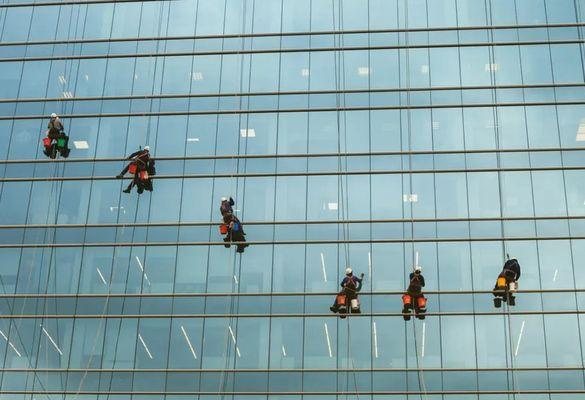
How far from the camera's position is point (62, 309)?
3136cm

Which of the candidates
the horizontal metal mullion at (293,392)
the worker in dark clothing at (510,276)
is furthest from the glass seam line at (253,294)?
the horizontal metal mullion at (293,392)

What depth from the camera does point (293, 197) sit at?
3222 centimetres

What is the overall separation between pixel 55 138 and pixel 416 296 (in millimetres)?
13345

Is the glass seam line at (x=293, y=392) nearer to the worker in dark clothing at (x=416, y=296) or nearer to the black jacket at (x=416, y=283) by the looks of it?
the worker in dark clothing at (x=416, y=296)

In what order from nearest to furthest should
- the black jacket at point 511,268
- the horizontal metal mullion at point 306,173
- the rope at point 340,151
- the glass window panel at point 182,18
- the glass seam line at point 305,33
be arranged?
the black jacket at point 511,268 < the rope at point 340,151 < the horizontal metal mullion at point 306,173 < the glass seam line at point 305,33 < the glass window panel at point 182,18

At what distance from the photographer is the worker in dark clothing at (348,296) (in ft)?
91.8

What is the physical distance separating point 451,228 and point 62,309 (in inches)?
535

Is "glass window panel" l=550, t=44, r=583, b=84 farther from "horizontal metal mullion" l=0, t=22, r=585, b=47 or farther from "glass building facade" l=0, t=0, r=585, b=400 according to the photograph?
"horizontal metal mullion" l=0, t=22, r=585, b=47

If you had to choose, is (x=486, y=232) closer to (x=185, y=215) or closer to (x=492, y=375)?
(x=492, y=375)

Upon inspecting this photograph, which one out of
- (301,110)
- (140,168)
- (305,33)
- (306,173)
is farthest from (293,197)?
(305,33)

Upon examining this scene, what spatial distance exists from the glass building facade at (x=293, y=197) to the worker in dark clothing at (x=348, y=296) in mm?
1758

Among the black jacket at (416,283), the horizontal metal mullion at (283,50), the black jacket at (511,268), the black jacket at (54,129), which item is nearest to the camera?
the black jacket at (511,268)

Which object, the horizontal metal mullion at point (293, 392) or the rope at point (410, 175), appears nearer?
the horizontal metal mullion at point (293, 392)

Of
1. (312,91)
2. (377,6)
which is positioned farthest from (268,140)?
(377,6)
